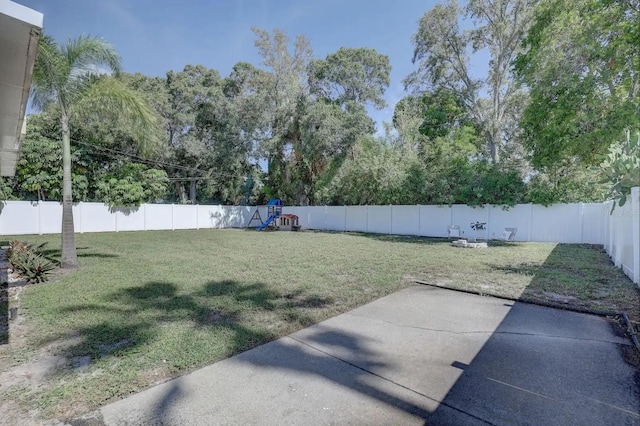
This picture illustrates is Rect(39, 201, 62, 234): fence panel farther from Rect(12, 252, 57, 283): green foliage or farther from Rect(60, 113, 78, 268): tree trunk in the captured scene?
Rect(12, 252, 57, 283): green foliage

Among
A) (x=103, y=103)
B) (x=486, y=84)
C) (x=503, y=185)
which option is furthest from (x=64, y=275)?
(x=486, y=84)

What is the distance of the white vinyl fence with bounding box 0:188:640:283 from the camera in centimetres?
737

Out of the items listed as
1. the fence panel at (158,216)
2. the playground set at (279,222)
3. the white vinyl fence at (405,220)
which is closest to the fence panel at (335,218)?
the white vinyl fence at (405,220)

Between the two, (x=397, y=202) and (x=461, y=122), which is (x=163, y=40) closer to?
(x=397, y=202)

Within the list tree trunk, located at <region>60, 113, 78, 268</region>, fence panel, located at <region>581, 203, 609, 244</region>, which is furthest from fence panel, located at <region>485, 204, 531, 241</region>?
tree trunk, located at <region>60, 113, 78, 268</region>

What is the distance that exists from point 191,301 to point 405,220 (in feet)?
45.2

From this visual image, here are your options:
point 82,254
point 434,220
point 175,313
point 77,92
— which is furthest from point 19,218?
point 434,220

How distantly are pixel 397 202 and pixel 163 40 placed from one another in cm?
1268

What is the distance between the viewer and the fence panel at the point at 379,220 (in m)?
17.8

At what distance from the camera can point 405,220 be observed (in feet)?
55.5

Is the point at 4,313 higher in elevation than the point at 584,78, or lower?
lower

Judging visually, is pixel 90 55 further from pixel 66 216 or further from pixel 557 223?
pixel 557 223

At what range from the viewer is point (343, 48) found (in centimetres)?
2248

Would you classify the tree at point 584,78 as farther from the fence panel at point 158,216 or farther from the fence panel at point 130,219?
the fence panel at point 130,219
